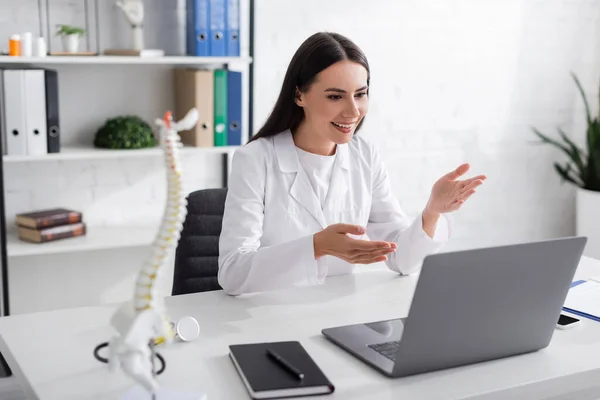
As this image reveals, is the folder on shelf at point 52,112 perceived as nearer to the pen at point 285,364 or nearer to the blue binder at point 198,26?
the blue binder at point 198,26

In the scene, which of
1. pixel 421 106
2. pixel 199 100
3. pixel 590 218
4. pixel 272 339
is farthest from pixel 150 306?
pixel 590 218

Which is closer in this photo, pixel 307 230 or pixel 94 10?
pixel 307 230

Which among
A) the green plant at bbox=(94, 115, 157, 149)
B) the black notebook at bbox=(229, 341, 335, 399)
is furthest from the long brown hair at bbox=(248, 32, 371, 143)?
the green plant at bbox=(94, 115, 157, 149)

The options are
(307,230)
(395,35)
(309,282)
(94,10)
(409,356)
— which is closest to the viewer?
(409,356)

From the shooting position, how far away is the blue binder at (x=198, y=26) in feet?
9.01

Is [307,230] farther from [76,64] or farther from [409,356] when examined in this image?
[76,64]

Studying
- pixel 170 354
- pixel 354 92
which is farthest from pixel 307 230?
pixel 170 354

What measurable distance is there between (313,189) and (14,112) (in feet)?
3.87

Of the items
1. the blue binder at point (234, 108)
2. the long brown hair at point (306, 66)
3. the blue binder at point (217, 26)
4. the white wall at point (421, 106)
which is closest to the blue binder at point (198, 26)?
the blue binder at point (217, 26)

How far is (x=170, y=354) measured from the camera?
1343 mm

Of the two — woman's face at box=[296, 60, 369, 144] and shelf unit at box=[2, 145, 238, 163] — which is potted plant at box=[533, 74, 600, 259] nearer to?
shelf unit at box=[2, 145, 238, 163]

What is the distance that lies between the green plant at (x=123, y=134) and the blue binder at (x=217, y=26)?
1.23 ft

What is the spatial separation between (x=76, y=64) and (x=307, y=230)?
4.55 feet

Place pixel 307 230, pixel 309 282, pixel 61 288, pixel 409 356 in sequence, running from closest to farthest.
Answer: pixel 409 356, pixel 309 282, pixel 307 230, pixel 61 288
